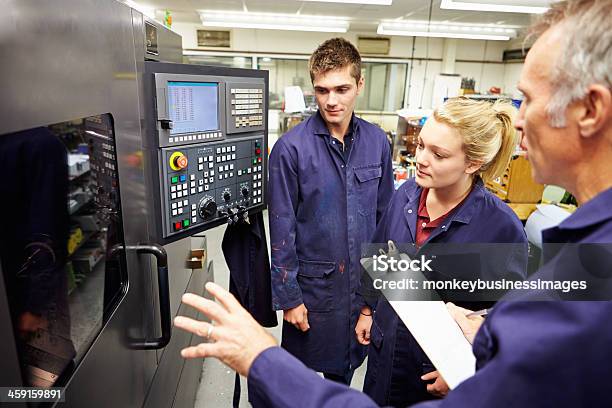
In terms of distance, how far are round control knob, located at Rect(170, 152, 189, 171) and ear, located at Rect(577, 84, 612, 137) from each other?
907 mm

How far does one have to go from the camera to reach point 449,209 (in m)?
1.27

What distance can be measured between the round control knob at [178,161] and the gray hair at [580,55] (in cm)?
87

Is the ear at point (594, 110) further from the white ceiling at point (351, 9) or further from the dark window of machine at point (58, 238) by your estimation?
the white ceiling at point (351, 9)

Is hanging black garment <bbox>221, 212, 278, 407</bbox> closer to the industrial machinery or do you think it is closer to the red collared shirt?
the industrial machinery

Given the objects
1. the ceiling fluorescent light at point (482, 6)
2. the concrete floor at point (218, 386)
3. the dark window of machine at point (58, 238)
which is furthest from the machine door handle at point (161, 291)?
Answer: the ceiling fluorescent light at point (482, 6)

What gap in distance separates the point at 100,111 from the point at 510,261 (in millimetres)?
1144

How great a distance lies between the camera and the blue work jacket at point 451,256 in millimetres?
1168

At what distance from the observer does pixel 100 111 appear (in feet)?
2.50

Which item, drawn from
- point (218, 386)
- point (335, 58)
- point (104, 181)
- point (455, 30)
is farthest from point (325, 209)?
point (455, 30)

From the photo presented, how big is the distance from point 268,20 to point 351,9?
1.65 metres

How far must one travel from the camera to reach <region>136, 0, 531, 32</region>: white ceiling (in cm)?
524

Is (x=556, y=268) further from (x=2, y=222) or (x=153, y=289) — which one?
(x=153, y=289)

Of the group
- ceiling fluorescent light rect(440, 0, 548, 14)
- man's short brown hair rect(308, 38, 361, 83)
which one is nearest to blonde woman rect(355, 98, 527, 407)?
man's short brown hair rect(308, 38, 361, 83)

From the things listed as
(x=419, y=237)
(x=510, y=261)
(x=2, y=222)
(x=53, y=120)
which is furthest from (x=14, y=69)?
(x=510, y=261)
